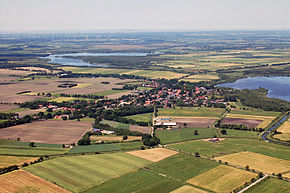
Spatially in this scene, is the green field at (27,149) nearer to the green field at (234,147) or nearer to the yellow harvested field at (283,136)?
the green field at (234,147)

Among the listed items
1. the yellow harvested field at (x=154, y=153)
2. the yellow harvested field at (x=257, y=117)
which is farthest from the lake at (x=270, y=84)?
the yellow harvested field at (x=154, y=153)

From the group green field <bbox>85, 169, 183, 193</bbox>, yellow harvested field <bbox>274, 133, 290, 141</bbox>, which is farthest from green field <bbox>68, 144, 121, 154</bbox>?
yellow harvested field <bbox>274, 133, 290, 141</bbox>

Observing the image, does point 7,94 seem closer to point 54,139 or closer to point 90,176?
point 54,139

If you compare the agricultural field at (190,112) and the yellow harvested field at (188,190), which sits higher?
the agricultural field at (190,112)

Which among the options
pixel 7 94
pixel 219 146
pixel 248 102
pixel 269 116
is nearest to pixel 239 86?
pixel 248 102

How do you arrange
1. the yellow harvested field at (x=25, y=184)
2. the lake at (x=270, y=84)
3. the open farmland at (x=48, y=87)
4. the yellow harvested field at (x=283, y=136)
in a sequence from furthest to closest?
the lake at (x=270, y=84) → the open farmland at (x=48, y=87) → the yellow harvested field at (x=283, y=136) → the yellow harvested field at (x=25, y=184)

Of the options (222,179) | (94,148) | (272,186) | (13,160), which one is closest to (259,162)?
(272,186)

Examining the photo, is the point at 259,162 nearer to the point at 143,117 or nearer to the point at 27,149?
the point at 143,117
